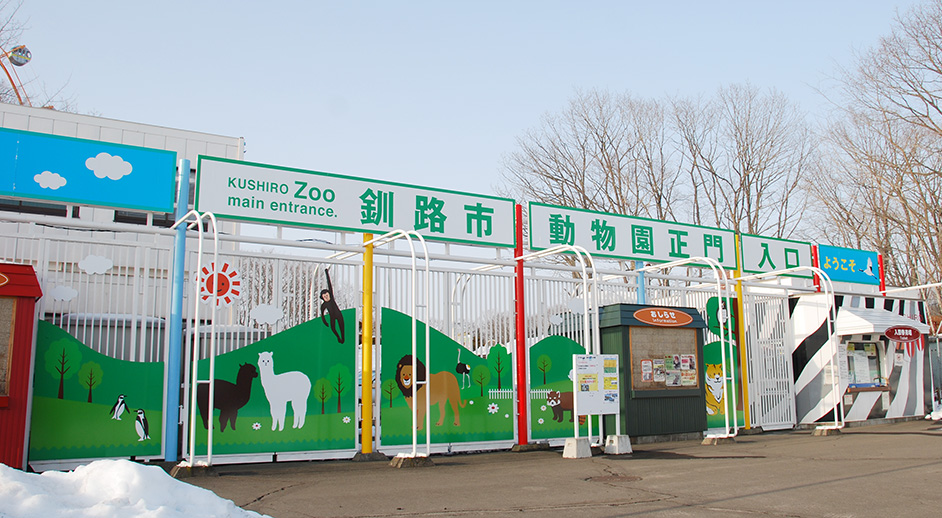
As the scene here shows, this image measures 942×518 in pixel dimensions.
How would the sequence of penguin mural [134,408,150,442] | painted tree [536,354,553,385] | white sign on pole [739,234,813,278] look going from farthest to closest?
white sign on pole [739,234,813,278] < painted tree [536,354,553,385] < penguin mural [134,408,150,442]

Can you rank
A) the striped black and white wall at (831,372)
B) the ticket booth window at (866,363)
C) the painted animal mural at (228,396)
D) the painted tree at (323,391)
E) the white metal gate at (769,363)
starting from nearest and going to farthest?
the painted animal mural at (228,396) → the painted tree at (323,391) → the white metal gate at (769,363) → the striped black and white wall at (831,372) → the ticket booth window at (866,363)

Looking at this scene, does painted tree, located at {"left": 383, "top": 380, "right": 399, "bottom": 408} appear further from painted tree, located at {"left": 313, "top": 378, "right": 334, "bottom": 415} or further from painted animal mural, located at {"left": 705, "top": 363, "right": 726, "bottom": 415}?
painted animal mural, located at {"left": 705, "top": 363, "right": 726, "bottom": 415}

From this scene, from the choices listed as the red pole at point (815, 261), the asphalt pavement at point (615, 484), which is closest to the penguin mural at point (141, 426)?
the asphalt pavement at point (615, 484)

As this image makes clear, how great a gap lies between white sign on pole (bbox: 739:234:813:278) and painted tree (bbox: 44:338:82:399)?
41.6 feet

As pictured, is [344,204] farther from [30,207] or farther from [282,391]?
[30,207]

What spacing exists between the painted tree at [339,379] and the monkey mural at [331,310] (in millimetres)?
416

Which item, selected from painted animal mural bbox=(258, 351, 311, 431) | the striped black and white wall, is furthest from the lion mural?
the striped black and white wall

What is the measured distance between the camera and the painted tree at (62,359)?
9.07 meters

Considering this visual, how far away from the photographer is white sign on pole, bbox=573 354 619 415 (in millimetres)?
11094

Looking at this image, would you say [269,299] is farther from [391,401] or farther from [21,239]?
[21,239]

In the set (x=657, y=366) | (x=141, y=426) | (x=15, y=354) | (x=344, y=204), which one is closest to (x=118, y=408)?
(x=141, y=426)

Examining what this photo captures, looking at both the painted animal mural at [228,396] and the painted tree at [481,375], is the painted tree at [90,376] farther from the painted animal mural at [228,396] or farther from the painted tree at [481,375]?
the painted tree at [481,375]

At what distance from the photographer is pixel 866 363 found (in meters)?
17.6

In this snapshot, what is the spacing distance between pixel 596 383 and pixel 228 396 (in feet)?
17.3
